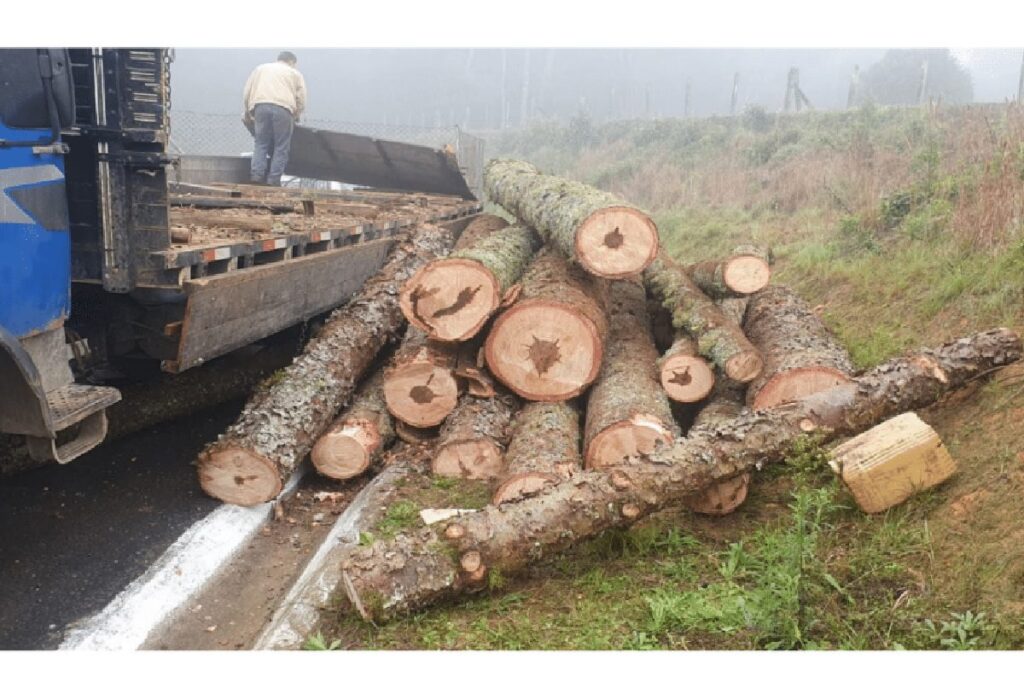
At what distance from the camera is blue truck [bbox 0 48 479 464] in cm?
379

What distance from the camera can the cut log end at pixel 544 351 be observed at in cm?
519

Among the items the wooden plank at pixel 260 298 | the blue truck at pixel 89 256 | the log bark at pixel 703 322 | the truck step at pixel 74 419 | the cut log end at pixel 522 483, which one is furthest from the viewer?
the log bark at pixel 703 322

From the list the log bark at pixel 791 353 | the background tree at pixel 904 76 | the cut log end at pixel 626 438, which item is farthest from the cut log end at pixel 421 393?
the background tree at pixel 904 76

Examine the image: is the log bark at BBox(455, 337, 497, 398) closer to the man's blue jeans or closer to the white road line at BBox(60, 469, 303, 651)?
the white road line at BBox(60, 469, 303, 651)

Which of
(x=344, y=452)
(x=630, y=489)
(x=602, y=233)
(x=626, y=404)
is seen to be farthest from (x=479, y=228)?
(x=630, y=489)

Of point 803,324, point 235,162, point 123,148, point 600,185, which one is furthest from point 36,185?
point 600,185

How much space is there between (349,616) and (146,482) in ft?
7.73

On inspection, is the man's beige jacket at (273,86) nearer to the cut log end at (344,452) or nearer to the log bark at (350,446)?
the log bark at (350,446)

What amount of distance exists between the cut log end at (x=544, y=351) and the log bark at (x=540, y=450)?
134 mm

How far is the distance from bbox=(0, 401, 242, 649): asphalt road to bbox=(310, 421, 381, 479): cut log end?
71 cm

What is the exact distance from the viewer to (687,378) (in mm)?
5441

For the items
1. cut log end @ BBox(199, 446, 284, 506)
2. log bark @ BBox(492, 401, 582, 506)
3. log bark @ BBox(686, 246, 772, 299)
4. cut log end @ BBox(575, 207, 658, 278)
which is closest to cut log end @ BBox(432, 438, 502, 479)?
log bark @ BBox(492, 401, 582, 506)

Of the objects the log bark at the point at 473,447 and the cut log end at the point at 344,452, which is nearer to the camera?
the log bark at the point at 473,447

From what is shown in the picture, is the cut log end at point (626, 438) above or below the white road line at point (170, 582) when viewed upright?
above
